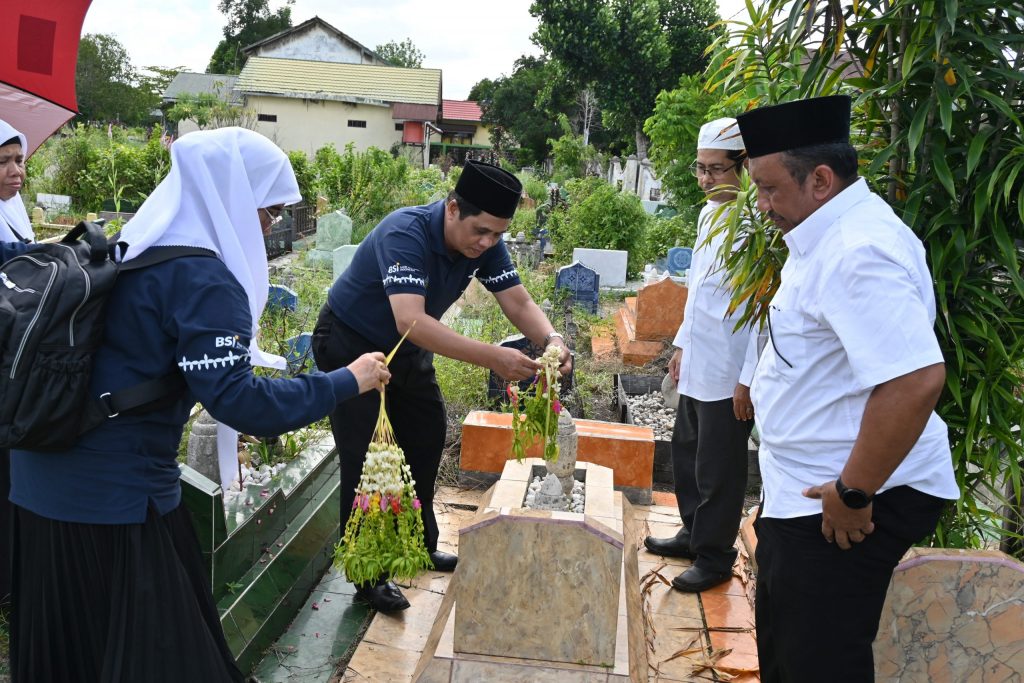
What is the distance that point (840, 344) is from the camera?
2145 mm

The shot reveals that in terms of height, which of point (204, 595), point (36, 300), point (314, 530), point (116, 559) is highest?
point (36, 300)

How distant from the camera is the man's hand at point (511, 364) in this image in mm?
3203

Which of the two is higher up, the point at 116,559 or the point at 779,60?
the point at 779,60

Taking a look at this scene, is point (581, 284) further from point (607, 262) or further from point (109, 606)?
point (109, 606)

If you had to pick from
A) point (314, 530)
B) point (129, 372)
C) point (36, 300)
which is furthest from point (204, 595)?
point (314, 530)

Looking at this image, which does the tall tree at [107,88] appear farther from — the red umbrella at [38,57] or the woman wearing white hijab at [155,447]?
the woman wearing white hijab at [155,447]

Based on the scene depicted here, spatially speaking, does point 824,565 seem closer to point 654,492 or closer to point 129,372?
point 129,372

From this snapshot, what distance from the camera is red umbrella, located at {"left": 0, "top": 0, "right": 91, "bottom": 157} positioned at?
3393mm

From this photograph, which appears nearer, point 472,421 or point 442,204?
point 442,204

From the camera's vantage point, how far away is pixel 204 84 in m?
47.8

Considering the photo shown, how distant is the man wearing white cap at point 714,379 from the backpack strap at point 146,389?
92.7 inches

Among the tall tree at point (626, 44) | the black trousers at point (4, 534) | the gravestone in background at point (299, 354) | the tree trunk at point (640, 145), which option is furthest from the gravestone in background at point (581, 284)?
the tree trunk at point (640, 145)

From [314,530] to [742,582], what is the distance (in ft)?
7.18

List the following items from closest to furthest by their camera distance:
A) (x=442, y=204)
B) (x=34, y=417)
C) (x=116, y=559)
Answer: (x=34, y=417)
(x=116, y=559)
(x=442, y=204)
